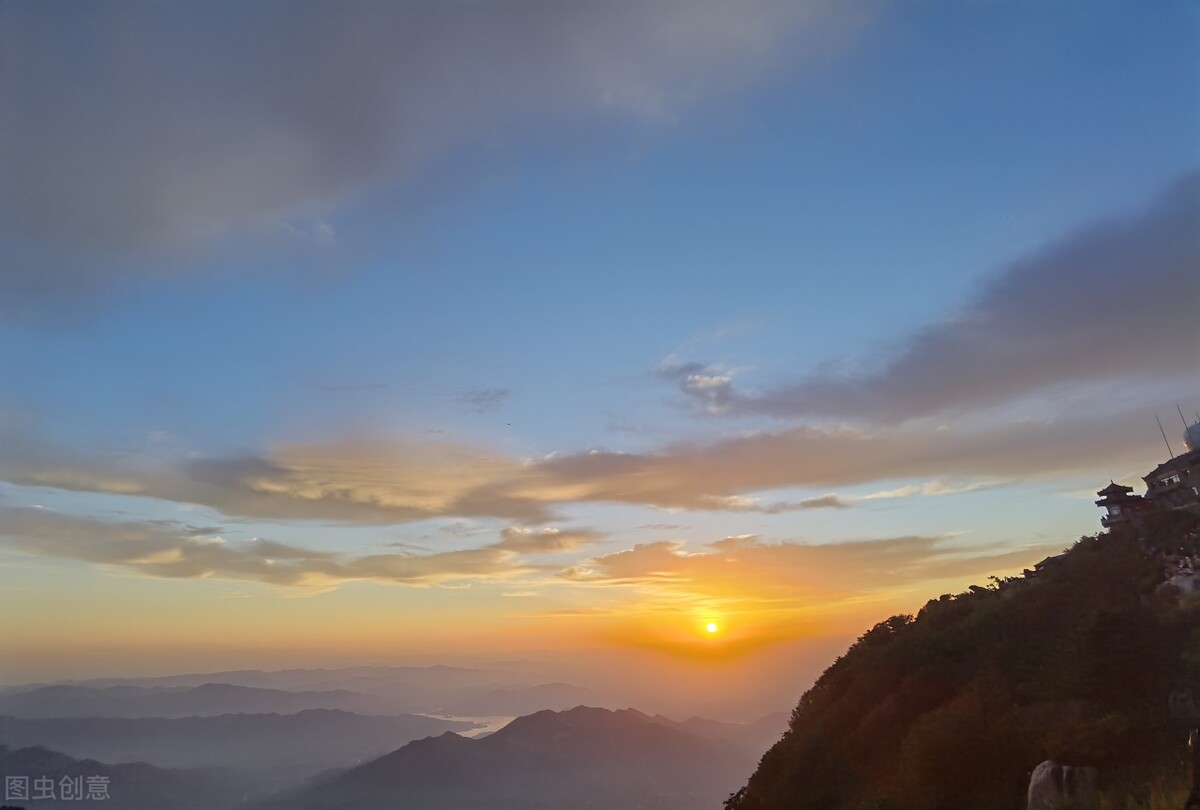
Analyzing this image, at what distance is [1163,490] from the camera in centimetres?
5088

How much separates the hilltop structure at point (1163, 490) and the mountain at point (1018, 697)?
9919mm

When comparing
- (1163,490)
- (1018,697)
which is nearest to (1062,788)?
(1018,697)

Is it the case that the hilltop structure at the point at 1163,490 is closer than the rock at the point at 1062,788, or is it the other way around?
the rock at the point at 1062,788

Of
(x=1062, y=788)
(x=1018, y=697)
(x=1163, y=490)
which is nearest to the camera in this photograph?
(x=1062, y=788)

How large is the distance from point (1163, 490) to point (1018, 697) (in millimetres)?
36084

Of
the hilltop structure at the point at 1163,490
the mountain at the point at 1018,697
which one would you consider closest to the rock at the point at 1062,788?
the mountain at the point at 1018,697

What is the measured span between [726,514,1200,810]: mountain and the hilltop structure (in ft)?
32.5

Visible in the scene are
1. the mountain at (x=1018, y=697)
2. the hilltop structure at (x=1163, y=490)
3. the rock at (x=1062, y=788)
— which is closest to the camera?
the rock at (x=1062, y=788)

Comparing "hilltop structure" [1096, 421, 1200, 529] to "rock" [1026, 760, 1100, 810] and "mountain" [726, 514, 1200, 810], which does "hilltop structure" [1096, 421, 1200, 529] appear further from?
"rock" [1026, 760, 1100, 810]

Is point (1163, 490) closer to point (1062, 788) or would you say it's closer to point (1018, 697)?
point (1018, 697)

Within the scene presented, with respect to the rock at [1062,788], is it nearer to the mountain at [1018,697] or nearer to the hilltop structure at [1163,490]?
the mountain at [1018,697]

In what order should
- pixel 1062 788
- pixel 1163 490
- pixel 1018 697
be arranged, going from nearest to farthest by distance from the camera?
1. pixel 1062 788
2. pixel 1018 697
3. pixel 1163 490

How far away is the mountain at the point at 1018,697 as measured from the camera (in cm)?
2113

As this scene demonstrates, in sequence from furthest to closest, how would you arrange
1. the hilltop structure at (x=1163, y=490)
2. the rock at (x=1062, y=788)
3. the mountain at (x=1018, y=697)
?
1. the hilltop structure at (x=1163, y=490)
2. the mountain at (x=1018, y=697)
3. the rock at (x=1062, y=788)
